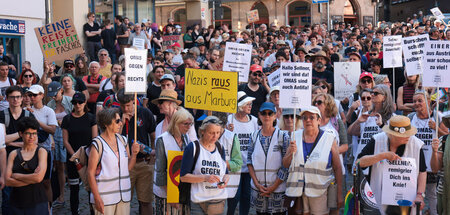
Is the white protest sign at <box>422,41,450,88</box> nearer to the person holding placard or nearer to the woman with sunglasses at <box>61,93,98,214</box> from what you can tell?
the person holding placard

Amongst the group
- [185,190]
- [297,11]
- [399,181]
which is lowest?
[185,190]

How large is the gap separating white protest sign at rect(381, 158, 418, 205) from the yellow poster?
211 centimetres

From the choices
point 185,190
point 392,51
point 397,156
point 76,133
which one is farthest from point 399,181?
point 392,51

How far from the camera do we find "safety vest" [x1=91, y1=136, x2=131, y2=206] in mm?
6277

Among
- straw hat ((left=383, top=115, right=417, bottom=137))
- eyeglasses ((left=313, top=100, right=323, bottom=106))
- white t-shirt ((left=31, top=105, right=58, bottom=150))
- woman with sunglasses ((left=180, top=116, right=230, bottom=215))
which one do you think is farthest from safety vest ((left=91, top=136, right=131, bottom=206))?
straw hat ((left=383, top=115, right=417, bottom=137))

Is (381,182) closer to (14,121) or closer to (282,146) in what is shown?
(282,146)

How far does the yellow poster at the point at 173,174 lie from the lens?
6164 millimetres

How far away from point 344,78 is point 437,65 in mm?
3338

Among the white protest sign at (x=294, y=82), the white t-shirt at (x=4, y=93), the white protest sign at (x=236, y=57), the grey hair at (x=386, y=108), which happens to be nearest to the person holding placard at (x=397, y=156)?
the white protest sign at (x=294, y=82)

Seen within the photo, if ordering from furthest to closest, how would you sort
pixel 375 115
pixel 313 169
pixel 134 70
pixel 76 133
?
pixel 76 133, pixel 375 115, pixel 134 70, pixel 313 169

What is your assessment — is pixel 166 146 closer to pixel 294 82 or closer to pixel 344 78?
pixel 294 82

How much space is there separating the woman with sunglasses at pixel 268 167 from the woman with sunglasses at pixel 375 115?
138 centimetres

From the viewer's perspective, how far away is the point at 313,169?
6207 mm

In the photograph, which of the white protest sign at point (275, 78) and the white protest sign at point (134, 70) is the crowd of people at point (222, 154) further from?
the white protest sign at point (275, 78)
